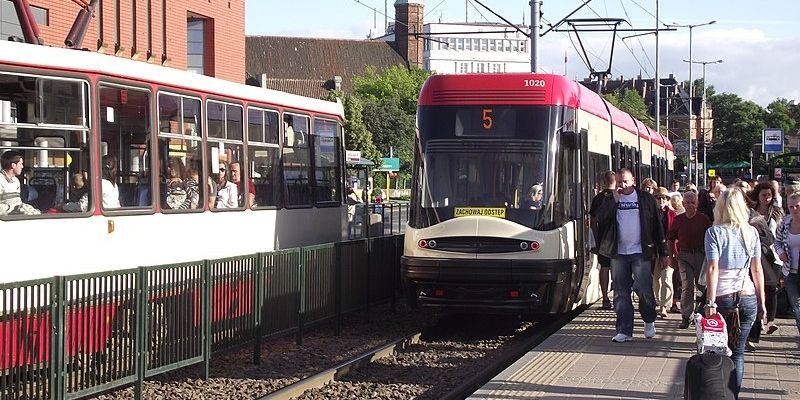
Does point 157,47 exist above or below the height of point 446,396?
above

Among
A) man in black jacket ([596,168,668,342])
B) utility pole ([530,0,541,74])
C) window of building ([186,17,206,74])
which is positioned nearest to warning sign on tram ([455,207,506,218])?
man in black jacket ([596,168,668,342])

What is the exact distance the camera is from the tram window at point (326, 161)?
18.5m

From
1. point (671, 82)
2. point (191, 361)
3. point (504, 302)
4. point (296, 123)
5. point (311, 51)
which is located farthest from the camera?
point (671, 82)

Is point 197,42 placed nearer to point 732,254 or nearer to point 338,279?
point 338,279

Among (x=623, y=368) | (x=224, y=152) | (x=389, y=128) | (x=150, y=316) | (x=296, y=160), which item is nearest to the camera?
(x=150, y=316)

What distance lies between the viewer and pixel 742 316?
10.1 m

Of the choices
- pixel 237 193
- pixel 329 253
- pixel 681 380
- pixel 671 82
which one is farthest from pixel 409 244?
pixel 671 82

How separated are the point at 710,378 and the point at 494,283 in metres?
6.50

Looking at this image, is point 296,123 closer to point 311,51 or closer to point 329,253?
point 329,253

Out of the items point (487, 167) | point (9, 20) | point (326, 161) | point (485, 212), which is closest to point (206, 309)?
point (485, 212)

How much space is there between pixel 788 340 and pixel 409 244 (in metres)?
4.59

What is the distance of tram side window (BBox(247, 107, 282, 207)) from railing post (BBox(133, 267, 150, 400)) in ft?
16.4

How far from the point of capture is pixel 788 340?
45.6ft

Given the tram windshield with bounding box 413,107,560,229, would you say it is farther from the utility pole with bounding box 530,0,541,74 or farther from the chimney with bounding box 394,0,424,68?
the chimney with bounding box 394,0,424,68
